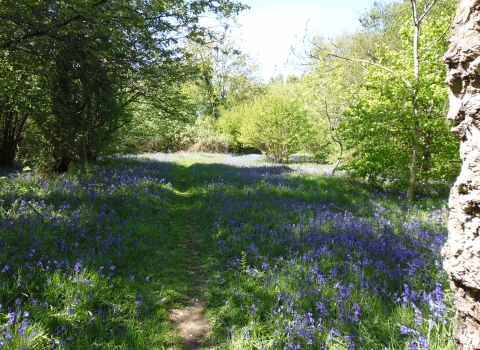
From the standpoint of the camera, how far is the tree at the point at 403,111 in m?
8.67

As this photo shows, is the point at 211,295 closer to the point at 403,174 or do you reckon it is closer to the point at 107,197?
the point at 107,197

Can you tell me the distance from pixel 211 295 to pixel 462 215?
3.51 meters

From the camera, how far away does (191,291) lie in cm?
430

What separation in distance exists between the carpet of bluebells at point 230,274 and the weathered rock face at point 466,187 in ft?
5.40

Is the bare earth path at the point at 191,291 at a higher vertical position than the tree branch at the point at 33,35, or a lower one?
lower

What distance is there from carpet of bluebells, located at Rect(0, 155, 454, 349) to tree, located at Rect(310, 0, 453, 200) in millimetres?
2792

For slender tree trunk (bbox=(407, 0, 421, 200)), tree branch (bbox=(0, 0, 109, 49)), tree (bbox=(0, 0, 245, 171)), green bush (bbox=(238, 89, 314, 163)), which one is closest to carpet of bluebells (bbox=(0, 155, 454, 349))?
slender tree trunk (bbox=(407, 0, 421, 200))

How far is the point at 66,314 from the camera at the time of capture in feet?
9.70

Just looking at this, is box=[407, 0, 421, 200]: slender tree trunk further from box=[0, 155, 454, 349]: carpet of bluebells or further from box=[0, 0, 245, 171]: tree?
box=[0, 0, 245, 171]: tree

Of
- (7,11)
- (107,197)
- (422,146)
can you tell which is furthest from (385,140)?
(7,11)

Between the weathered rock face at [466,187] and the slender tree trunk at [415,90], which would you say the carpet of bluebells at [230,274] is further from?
the slender tree trunk at [415,90]

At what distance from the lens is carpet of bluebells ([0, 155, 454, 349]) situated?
2.85 m

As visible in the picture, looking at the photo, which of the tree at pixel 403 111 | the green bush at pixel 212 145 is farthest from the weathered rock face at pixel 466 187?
the green bush at pixel 212 145

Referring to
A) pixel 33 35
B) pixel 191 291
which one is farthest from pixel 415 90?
pixel 33 35
